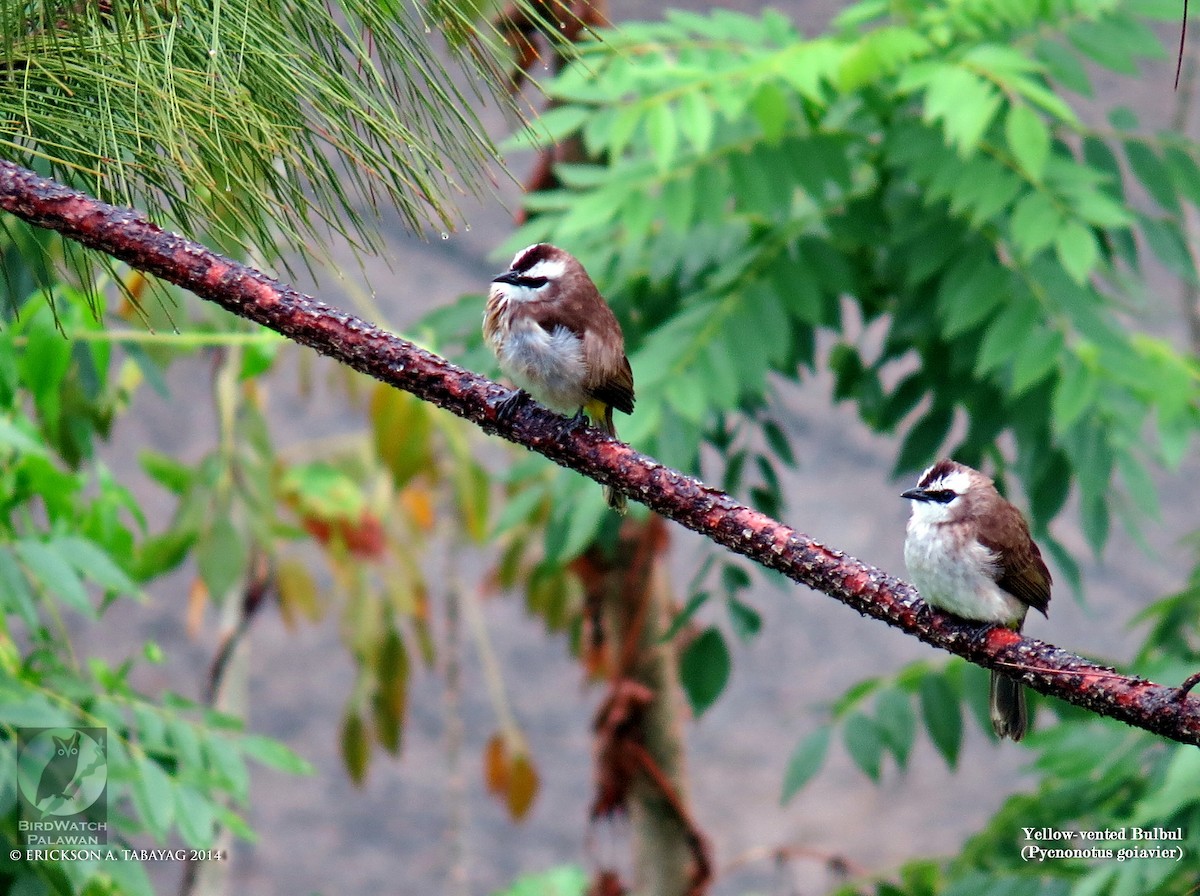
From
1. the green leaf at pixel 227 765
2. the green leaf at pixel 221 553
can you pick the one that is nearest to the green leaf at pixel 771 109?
the green leaf at pixel 227 765

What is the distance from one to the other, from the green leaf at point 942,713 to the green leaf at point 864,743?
0.52 feet

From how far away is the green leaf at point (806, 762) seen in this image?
3.61 meters

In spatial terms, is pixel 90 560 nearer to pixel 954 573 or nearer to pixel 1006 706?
pixel 954 573

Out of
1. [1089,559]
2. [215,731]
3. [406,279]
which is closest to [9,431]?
[215,731]

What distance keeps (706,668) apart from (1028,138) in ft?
5.97

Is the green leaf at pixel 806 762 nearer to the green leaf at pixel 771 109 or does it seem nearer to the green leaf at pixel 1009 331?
the green leaf at pixel 1009 331

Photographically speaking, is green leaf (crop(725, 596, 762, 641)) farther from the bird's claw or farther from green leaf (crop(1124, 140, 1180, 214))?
the bird's claw

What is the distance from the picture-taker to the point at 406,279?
35.8ft

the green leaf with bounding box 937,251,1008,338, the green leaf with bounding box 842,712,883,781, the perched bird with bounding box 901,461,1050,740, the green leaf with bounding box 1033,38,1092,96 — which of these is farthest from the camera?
the green leaf with bounding box 842,712,883,781

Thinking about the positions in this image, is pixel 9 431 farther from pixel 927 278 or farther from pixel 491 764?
pixel 491 764

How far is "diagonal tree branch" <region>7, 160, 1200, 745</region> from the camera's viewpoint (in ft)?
5.49

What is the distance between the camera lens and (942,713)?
12.1 feet

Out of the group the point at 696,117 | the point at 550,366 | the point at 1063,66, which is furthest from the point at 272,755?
the point at 1063,66

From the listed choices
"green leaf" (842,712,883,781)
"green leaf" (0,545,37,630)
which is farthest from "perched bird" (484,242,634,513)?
"green leaf" (842,712,883,781)
